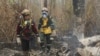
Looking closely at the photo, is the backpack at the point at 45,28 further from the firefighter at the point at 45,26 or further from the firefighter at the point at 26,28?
the firefighter at the point at 26,28

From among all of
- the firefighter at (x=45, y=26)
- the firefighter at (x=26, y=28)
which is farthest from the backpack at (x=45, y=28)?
the firefighter at (x=26, y=28)

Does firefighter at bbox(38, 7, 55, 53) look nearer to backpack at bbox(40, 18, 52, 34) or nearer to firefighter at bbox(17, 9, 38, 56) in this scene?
backpack at bbox(40, 18, 52, 34)

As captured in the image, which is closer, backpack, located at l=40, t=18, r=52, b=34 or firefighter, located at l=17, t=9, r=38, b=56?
firefighter, located at l=17, t=9, r=38, b=56

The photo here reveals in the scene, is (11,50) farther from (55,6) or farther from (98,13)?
(98,13)

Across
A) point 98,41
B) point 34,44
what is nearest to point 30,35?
point 34,44

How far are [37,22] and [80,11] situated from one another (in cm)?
99

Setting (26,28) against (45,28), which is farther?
(45,28)

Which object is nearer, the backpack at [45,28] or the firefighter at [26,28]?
the firefighter at [26,28]

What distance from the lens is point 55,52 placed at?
692 cm

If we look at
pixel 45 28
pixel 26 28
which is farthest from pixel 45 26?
pixel 26 28

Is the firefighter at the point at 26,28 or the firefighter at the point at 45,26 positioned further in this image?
the firefighter at the point at 45,26

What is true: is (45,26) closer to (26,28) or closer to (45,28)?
(45,28)

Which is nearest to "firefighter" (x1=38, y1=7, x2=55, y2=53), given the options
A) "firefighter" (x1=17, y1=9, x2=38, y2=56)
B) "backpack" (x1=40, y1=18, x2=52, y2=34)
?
"backpack" (x1=40, y1=18, x2=52, y2=34)

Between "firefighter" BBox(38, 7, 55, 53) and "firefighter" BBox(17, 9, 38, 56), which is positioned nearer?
"firefighter" BBox(17, 9, 38, 56)
